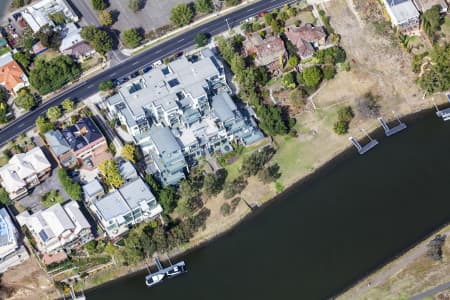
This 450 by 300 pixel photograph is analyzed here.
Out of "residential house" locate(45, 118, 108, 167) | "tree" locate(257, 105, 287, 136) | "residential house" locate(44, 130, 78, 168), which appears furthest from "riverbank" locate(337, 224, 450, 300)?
"residential house" locate(44, 130, 78, 168)

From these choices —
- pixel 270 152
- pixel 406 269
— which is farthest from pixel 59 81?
pixel 406 269

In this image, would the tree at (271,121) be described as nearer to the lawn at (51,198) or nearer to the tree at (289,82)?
the tree at (289,82)

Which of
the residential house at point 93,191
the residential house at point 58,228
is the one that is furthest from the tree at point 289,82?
the residential house at point 58,228

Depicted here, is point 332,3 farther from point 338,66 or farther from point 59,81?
point 59,81

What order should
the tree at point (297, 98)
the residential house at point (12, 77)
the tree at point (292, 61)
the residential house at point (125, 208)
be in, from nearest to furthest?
1. the residential house at point (125, 208)
2. the tree at point (297, 98)
3. the tree at point (292, 61)
4. the residential house at point (12, 77)

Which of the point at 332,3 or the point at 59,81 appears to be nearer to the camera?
the point at 59,81

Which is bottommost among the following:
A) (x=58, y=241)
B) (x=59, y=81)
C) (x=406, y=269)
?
(x=406, y=269)
